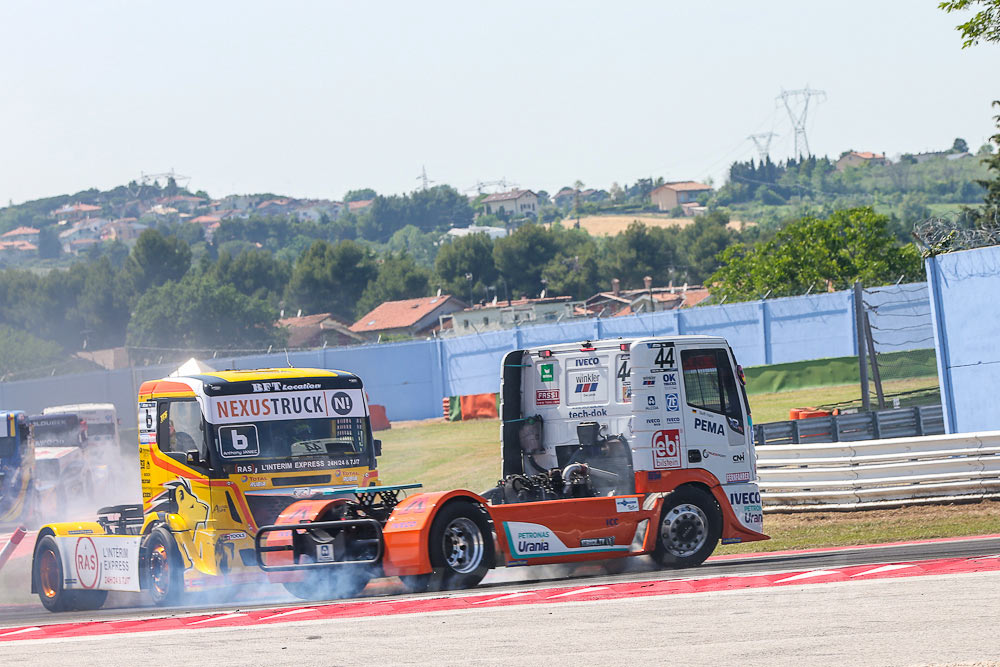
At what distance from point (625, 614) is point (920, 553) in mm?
4789

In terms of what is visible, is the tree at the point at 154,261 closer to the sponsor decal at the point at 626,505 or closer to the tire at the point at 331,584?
the tire at the point at 331,584

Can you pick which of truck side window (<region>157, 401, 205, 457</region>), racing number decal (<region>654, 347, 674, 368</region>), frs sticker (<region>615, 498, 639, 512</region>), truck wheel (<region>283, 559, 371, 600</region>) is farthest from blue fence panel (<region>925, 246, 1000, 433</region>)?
truck side window (<region>157, 401, 205, 457</region>)

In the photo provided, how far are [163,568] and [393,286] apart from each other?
5154 inches

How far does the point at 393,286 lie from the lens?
145 m

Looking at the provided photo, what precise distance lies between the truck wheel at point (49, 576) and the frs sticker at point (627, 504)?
6.69 m

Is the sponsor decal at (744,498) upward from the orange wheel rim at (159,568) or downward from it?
upward

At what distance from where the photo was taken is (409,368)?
5781cm

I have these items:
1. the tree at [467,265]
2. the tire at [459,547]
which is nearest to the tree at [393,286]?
the tree at [467,265]

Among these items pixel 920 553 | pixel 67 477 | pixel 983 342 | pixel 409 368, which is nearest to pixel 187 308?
pixel 409 368

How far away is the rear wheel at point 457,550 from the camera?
12766 millimetres

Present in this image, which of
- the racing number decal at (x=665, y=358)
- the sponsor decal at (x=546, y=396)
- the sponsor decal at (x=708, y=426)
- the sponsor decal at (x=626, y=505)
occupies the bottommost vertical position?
the sponsor decal at (x=626, y=505)

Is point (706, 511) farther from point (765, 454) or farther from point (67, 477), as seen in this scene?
point (67, 477)

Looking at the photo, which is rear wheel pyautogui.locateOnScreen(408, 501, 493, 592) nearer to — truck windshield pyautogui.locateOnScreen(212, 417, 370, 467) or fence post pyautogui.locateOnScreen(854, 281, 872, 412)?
truck windshield pyautogui.locateOnScreen(212, 417, 370, 467)

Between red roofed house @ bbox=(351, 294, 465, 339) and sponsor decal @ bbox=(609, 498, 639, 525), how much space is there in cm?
10702
